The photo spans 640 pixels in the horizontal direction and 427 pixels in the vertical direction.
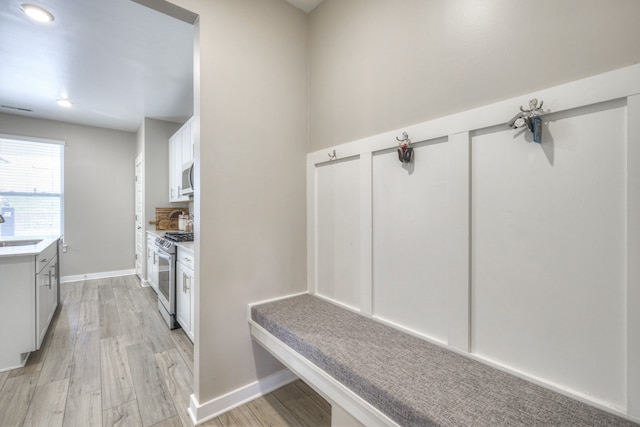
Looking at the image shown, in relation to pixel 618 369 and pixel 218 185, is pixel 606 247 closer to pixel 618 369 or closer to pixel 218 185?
pixel 618 369

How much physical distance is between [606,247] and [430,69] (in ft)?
3.13

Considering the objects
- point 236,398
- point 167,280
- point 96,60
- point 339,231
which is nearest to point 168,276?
point 167,280

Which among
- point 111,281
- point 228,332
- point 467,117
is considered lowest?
point 111,281

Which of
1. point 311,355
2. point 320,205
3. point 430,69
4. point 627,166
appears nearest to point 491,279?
point 627,166

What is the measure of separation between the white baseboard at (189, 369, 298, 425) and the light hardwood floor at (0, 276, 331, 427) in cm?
3

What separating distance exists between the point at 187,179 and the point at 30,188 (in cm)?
281

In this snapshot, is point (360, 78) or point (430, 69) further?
point (360, 78)

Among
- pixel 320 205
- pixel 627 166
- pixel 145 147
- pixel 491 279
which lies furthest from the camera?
pixel 145 147

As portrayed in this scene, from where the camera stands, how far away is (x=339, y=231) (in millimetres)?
1726

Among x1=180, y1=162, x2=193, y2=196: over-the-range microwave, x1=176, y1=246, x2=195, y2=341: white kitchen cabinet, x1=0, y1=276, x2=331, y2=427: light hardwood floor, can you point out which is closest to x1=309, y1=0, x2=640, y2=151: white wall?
x1=176, y1=246, x2=195, y2=341: white kitchen cabinet

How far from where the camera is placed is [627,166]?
0.80m

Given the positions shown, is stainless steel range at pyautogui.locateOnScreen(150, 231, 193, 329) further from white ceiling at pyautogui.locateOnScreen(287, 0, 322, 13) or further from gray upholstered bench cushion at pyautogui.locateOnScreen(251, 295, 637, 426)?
white ceiling at pyautogui.locateOnScreen(287, 0, 322, 13)

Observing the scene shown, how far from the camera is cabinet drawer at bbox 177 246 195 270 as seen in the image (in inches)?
90.9

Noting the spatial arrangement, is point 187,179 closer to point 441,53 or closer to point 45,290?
point 45,290
